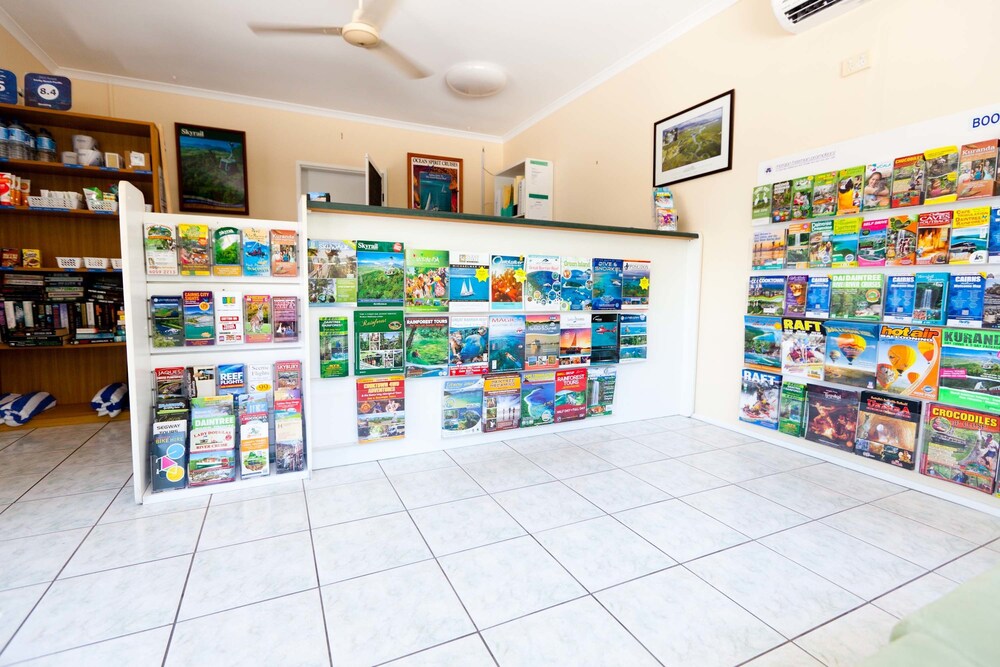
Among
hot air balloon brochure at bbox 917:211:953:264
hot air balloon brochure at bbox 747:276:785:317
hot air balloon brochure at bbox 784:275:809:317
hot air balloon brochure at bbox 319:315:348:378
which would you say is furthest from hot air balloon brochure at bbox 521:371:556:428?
hot air balloon brochure at bbox 917:211:953:264

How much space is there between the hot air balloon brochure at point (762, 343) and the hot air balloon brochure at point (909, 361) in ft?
1.64

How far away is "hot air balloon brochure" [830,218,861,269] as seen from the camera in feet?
7.70

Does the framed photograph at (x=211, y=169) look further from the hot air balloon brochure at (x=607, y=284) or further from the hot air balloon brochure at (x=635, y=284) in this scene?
the hot air balloon brochure at (x=635, y=284)

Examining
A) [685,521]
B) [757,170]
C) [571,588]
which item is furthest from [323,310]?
[757,170]

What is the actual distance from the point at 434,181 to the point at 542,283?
121 inches

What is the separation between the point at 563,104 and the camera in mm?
4688

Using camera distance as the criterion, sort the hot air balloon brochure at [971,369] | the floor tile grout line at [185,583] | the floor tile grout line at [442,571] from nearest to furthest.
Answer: the floor tile grout line at [185,583] → the floor tile grout line at [442,571] → the hot air balloon brochure at [971,369]

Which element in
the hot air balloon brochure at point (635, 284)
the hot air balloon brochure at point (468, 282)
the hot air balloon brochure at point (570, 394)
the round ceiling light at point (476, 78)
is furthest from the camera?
the round ceiling light at point (476, 78)

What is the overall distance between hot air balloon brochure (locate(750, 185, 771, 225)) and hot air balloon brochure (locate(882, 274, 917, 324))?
2.37 ft

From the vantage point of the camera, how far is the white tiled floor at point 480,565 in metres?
1.20

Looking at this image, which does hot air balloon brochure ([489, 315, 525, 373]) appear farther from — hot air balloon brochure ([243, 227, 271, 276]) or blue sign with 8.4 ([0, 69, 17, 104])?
blue sign with 8.4 ([0, 69, 17, 104])

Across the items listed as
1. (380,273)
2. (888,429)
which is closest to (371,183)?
(380,273)

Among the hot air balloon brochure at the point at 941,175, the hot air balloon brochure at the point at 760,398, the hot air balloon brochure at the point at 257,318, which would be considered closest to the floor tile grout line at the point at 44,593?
the hot air balloon brochure at the point at 257,318

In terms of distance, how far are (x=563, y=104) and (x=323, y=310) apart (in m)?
3.60
